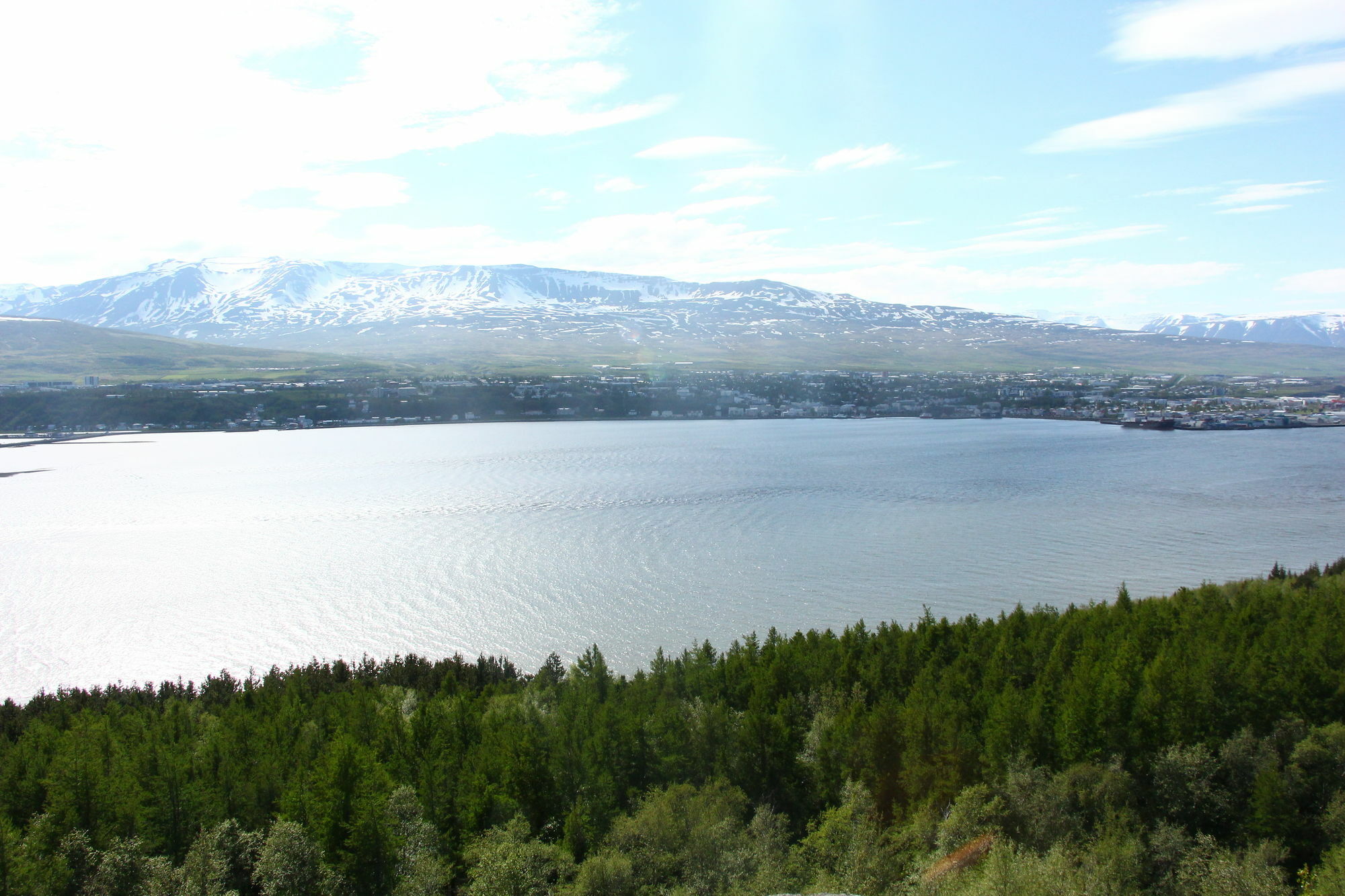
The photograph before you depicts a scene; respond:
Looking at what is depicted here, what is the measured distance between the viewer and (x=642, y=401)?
109 m

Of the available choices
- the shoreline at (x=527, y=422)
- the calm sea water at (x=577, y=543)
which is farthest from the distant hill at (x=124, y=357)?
the calm sea water at (x=577, y=543)

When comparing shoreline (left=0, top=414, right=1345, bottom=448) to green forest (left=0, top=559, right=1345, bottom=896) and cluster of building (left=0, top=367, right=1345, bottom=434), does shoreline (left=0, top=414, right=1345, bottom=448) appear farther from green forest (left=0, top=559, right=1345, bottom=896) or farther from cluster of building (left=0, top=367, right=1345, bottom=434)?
green forest (left=0, top=559, right=1345, bottom=896)

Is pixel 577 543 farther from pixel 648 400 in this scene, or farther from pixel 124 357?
pixel 124 357

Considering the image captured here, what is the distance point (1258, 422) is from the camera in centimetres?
8712

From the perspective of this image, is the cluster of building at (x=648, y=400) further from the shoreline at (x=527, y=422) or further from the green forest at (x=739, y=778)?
the green forest at (x=739, y=778)

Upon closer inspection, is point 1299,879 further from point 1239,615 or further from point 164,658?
point 164,658

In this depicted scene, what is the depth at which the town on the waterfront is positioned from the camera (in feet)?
292

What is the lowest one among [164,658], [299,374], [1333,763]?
[164,658]

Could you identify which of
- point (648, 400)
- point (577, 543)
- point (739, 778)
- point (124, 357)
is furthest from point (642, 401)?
point (739, 778)

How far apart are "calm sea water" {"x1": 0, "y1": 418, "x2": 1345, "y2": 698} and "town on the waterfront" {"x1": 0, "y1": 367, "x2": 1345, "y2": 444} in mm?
21030

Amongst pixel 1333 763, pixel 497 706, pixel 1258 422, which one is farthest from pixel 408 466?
pixel 1258 422

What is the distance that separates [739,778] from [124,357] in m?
147

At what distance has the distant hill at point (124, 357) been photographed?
123m

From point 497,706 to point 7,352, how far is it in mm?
151996
